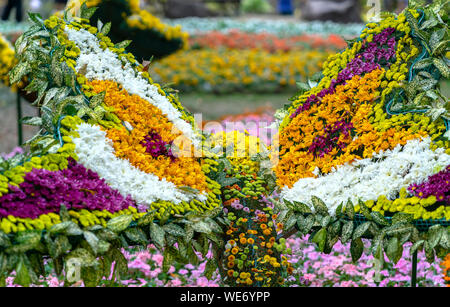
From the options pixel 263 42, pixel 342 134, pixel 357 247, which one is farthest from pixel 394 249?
pixel 263 42

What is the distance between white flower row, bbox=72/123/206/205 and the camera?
2.52 m

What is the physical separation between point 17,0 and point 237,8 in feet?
31.9

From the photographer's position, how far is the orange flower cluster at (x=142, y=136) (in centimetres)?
273

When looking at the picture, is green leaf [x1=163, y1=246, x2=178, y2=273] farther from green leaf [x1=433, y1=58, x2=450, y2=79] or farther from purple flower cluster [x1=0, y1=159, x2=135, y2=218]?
green leaf [x1=433, y1=58, x2=450, y2=79]

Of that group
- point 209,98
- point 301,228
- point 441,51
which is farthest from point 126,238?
point 209,98

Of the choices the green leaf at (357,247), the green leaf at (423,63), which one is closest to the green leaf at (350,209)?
the green leaf at (357,247)

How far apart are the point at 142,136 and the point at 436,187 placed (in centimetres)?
145

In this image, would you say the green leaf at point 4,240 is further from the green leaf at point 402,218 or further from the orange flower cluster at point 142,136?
the green leaf at point 402,218

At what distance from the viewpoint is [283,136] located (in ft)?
10.6

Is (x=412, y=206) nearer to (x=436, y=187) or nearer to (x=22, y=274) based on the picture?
(x=436, y=187)

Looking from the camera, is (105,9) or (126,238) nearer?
(126,238)

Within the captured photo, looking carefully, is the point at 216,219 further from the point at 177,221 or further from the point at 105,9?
the point at 105,9

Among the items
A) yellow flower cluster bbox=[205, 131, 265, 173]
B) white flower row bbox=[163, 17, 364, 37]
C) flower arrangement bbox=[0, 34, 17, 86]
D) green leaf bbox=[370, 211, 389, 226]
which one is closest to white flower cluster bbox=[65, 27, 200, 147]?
yellow flower cluster bbox=[205, 131, 265, 173]

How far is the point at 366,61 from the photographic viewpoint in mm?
3146
